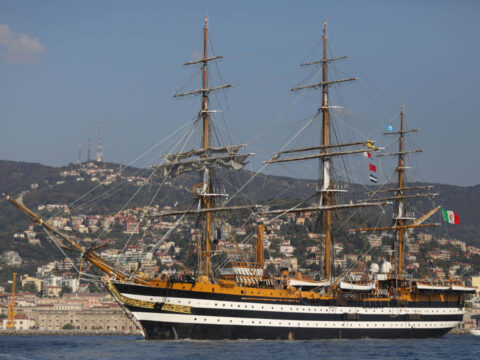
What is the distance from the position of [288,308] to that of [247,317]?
3.75 m

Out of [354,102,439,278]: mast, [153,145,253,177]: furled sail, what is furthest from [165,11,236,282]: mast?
[354,102,439,278]: mast

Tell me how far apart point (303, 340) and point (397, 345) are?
6456 mm

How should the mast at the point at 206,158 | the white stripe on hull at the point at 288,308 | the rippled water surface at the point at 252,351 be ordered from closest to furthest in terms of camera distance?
the rippled water surface at the point at 252,351
the white stripe on hull at the point at 288,308
the mast at the point at 206,158

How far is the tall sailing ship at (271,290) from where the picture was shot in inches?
2066

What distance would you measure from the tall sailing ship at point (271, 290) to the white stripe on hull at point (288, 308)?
66 mm

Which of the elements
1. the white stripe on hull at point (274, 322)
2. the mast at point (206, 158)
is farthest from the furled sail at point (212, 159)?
the white stripe on hull at point (274, 322)

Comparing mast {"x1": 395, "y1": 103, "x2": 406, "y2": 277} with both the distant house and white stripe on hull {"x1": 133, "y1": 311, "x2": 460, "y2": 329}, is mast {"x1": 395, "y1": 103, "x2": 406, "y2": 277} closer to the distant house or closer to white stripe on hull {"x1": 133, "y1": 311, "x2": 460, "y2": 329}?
white stripe on hull {"x1": 133, "y1": 311, "x2": 460, "y2": 329}

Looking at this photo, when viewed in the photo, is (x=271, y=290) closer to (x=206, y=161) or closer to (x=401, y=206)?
(x=206, y=161)

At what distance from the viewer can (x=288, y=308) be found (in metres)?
56.2

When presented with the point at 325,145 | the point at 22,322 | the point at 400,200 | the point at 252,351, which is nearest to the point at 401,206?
the point at 400,200

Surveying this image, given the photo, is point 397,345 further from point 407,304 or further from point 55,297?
point 55,297

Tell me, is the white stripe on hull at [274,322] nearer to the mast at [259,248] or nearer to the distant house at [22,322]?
the mast at [259,248]

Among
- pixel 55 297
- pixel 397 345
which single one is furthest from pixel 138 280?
pixel 55 297

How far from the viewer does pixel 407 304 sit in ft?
215
